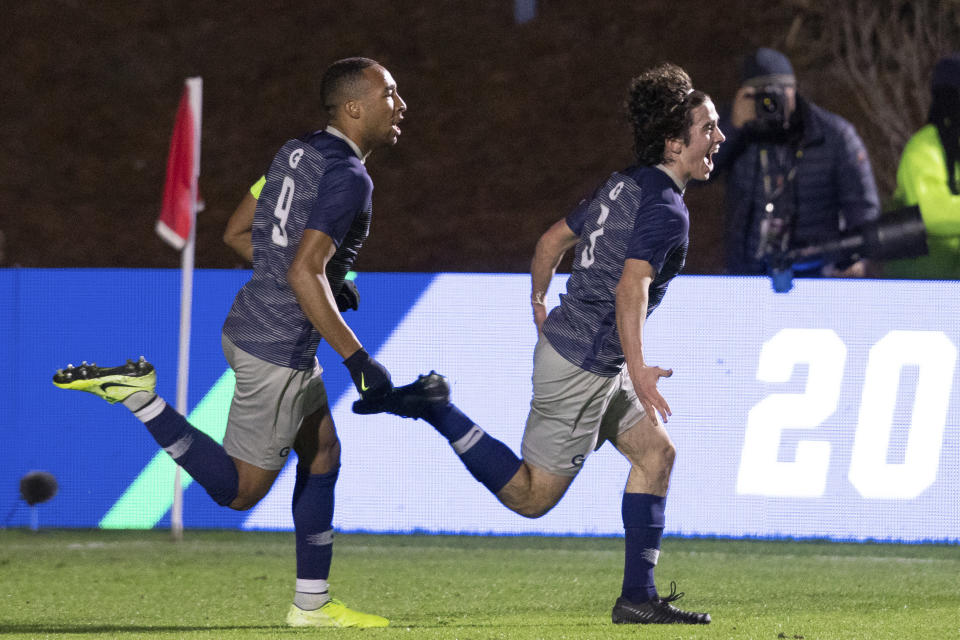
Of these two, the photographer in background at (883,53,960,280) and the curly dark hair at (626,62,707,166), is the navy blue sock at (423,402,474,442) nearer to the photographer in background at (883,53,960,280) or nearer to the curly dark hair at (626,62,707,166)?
the curly dark hair at (626,62,707,166)

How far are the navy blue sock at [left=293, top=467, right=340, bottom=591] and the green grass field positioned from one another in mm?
221

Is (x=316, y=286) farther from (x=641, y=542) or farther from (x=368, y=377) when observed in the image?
(x=641, y=542)

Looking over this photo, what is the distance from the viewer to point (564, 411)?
4812mm

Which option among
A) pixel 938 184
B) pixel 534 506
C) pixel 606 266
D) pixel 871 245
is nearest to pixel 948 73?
pixel 938 184

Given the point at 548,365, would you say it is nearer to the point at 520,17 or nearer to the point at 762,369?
the point at 762,369

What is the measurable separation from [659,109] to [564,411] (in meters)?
1.03

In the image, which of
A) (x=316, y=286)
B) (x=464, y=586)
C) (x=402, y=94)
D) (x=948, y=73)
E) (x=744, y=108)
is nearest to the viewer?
(x=316, y=286)

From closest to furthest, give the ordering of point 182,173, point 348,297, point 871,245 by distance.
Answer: point 348,297 → point 871,245 → point 182,173

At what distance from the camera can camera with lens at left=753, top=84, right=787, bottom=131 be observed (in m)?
7.24

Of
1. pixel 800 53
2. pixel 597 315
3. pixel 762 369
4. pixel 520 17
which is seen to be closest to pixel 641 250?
pixel 597 315

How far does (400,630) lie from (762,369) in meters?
2.93

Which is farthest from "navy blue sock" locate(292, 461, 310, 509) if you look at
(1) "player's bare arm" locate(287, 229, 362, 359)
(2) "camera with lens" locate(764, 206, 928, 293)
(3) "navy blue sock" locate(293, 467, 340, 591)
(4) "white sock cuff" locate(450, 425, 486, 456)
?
(2) "camera with lens" locate(764, 206, 928, 293)

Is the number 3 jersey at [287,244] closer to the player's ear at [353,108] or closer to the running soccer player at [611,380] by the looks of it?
the player's ear at [353,108]

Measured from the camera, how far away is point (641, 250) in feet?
14.8
